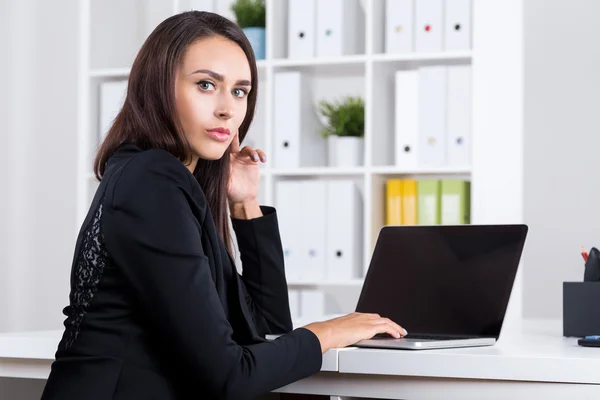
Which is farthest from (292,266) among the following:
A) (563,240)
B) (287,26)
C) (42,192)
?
A: (42,192)

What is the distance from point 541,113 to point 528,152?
192 mm

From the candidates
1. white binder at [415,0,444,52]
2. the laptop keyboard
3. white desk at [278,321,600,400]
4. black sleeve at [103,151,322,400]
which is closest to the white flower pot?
white binder at [415,0,444,52]

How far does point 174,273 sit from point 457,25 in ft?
7.91

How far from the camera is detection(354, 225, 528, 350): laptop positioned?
1598mm

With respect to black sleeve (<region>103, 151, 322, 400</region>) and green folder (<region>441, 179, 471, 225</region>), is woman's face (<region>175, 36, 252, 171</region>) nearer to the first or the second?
black sleeve (<region>103, 151, 322, 400</region>)

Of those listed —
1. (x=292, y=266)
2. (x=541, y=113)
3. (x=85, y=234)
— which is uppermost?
(x=541, y=113)

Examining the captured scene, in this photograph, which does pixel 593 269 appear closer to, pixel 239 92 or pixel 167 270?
pixel 239 92

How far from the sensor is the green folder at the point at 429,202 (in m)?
3.44

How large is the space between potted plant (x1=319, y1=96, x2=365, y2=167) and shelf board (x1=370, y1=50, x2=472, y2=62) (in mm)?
246

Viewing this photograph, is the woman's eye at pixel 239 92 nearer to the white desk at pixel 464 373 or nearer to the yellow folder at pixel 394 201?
the white desk at pixel 464 373

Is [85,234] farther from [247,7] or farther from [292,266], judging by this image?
[247,7]

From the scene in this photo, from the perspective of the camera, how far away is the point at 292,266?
3570mm

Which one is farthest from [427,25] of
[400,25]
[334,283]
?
[334,283]

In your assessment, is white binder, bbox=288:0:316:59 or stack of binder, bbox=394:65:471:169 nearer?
stack of binder, bbox=394:65:471:169
